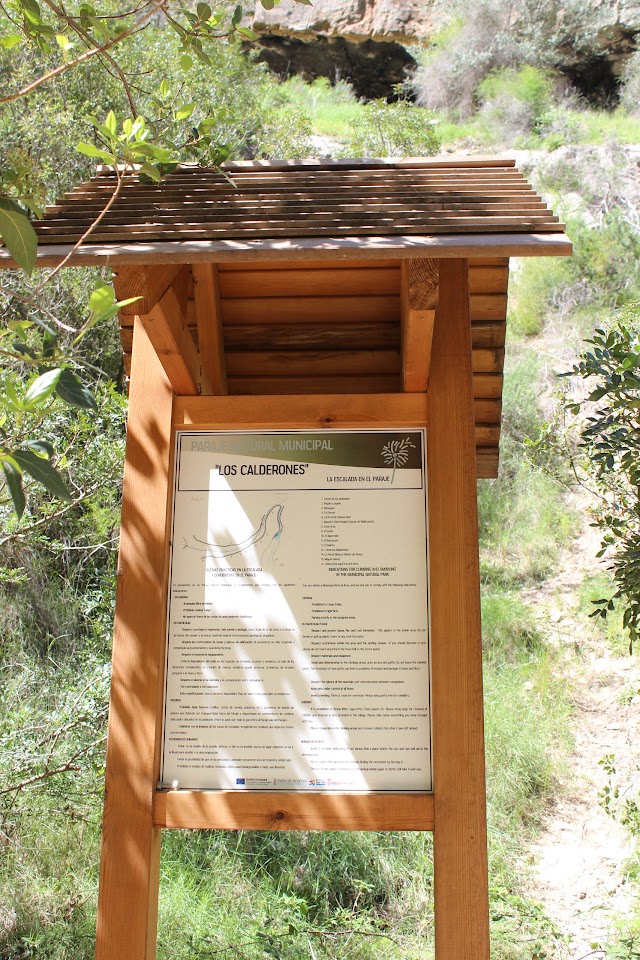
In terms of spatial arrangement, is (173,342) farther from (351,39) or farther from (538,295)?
(351,39)

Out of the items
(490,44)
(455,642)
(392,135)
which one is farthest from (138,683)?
(490,44)

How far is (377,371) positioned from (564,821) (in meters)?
4.01

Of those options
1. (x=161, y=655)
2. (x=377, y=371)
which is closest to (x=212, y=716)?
(x=161, y=655)

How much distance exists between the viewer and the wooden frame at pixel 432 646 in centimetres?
208

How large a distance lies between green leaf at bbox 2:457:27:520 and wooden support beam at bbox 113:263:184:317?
97 cm

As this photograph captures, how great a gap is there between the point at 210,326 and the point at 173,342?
450 millimetres

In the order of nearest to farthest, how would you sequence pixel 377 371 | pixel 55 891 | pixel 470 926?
pixel 470 926 < pixel 377 371 < pixel 55 891

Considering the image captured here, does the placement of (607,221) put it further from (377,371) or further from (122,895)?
(122,895)

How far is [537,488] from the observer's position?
28.6 ft

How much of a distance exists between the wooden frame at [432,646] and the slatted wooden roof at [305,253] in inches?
4.9

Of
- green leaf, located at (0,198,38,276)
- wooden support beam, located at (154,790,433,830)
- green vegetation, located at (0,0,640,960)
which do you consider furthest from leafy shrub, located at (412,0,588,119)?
green leaf, located at (0,198,38,276)

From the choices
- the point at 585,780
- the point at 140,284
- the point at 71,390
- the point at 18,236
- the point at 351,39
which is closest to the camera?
the point at 71,390

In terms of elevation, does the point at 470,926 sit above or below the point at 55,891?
above

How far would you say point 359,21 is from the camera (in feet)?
57.9
